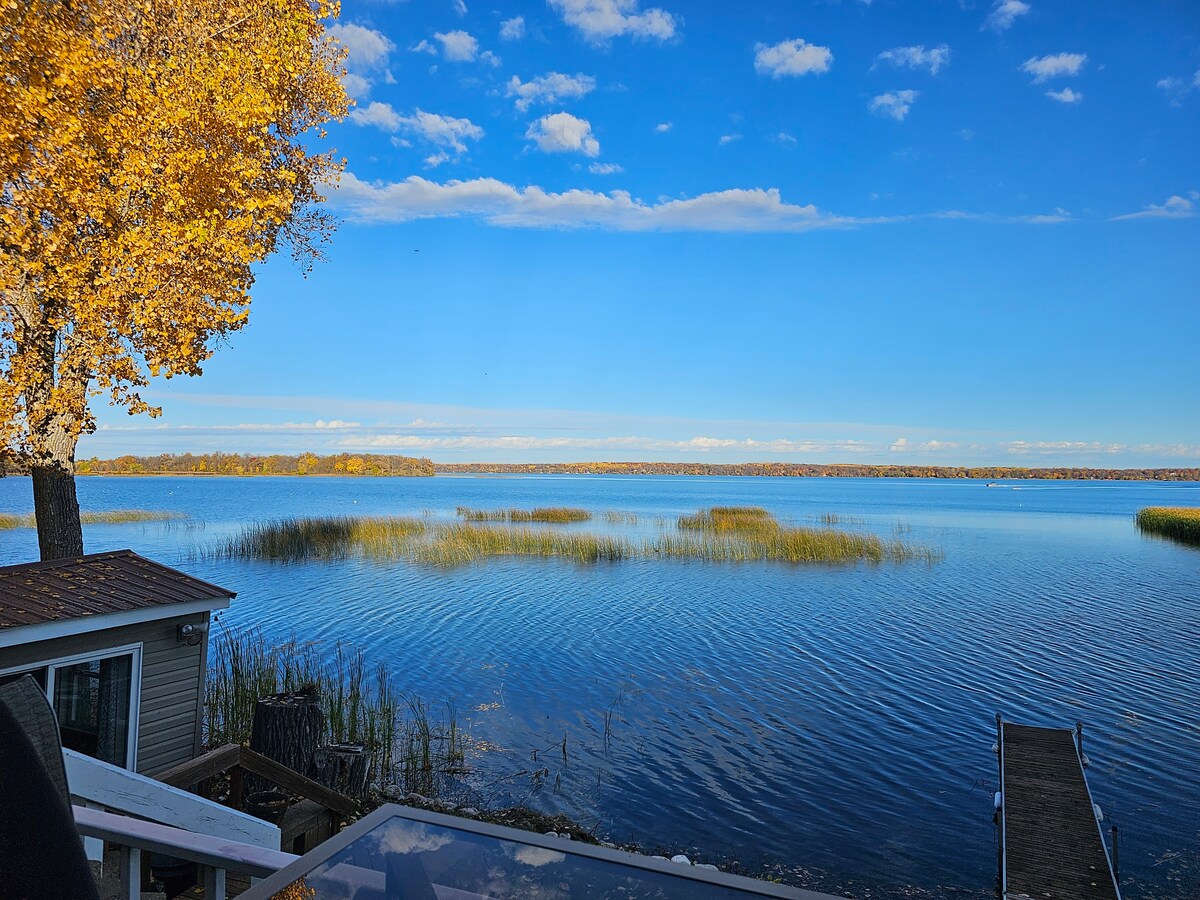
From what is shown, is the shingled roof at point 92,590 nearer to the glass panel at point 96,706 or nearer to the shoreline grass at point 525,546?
the glass panel at point 96,706

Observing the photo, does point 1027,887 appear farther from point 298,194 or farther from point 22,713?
point 298,194

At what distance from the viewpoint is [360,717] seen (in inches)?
480

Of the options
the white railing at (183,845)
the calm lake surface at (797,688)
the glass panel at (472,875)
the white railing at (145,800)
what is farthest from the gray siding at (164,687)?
the glass panel at (472,875)

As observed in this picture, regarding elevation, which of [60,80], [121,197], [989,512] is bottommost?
[989,512]

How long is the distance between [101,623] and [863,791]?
9.09m

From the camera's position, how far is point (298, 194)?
1287 cm

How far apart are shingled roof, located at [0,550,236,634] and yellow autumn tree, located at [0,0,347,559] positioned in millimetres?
2536

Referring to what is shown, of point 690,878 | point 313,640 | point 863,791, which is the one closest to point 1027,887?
point 863,791

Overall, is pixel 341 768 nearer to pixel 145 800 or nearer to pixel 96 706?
pixel 96 706

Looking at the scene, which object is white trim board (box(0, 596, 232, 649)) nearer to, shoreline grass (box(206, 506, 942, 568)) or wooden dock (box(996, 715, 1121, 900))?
wooden dock (box(996, 715, 1121, 900))

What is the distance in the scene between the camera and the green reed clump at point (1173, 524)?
1777 inches

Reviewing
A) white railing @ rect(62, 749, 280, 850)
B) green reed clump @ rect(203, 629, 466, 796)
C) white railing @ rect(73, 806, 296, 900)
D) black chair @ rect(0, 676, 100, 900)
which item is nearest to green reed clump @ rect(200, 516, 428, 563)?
green reed clump @ rect(203, 629, 466, 796)

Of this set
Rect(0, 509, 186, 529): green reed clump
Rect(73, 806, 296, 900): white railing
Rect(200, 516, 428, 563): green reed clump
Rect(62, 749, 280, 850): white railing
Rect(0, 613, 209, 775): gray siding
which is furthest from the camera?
Rect(0, 509, 186, 529): green reed clump

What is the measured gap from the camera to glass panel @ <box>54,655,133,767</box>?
6.93 m
